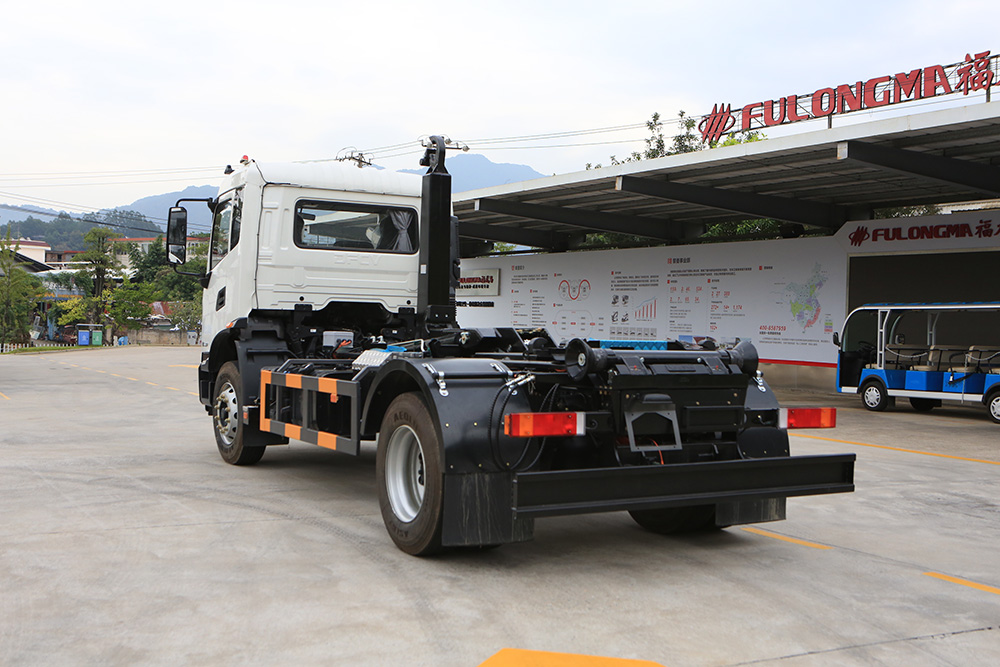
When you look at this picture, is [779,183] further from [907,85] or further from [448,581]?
[448,581]

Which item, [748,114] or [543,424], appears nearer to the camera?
[543,424]

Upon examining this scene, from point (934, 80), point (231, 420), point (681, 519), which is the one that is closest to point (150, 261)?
point (934, 80)

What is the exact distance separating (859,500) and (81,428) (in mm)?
9886

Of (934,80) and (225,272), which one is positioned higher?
(934,80)

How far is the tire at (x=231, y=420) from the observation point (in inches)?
345

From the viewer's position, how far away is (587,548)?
6.05 meters

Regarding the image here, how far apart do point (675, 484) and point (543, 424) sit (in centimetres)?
87

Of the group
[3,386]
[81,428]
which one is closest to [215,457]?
[81,428]

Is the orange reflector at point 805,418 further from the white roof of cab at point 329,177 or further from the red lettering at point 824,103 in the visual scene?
the red lettering at point 824,103

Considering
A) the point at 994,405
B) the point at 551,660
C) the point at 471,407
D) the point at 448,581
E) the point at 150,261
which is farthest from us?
the point at 150,261

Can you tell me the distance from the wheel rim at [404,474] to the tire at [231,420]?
3.17 m

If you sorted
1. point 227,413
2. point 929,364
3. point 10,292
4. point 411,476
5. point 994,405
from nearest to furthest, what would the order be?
point 411,476
point 227,413
point 994,405
point 929,364
point 10,292

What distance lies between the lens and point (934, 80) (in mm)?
18812

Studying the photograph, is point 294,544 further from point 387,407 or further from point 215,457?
point 215,457
